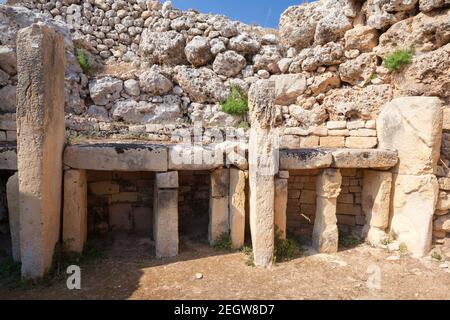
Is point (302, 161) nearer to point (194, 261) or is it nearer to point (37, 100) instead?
point (194, 261)

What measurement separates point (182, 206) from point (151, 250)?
4.54 feet

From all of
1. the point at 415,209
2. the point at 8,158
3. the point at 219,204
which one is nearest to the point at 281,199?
the point at 219,204

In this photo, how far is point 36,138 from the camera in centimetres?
358

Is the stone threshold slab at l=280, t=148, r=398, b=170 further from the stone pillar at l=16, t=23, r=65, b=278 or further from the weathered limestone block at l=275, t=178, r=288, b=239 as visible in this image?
the stone pillar at l=16, t=23, r=65, b=278

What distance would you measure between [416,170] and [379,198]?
815 millimetres

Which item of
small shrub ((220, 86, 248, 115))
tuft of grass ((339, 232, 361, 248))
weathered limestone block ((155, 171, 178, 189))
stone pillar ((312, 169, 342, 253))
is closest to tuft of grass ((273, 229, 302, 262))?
stone pillar ((312, 169, 342, 253))

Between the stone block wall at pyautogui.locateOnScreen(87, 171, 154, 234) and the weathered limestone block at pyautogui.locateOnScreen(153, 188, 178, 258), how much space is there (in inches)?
48.4

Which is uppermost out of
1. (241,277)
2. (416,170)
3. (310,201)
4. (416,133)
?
(416,133)

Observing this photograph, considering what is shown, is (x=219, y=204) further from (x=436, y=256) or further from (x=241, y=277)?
(x=436, y=256)

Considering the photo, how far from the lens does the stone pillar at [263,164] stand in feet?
13.8

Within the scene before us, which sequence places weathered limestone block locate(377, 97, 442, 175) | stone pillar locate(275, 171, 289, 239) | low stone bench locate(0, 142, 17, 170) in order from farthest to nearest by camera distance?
1. weathered limestone block locate(377, 97, 442, 175)
2. stone pillar locate(275, 171, 289, 239)
3. low stone bench locate(0, 142, 17, 170)

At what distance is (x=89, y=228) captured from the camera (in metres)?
5.45

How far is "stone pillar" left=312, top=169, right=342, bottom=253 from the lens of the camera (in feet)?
16.3
